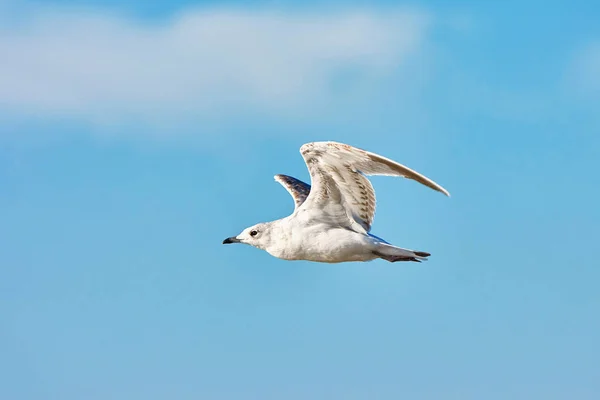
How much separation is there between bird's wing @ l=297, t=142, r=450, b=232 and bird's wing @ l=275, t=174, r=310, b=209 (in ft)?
10.1

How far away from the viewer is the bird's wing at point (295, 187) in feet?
101

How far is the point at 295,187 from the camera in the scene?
3178 cm

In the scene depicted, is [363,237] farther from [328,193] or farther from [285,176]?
[285,176]

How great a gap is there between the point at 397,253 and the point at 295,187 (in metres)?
5.50

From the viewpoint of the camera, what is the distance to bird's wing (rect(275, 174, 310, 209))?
30906 millimetres

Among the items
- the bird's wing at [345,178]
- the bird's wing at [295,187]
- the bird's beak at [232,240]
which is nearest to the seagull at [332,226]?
the bird's wing at [345,178]

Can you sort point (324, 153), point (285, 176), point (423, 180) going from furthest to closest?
point (285, 176) → point (324, 153) → point (423, 180)

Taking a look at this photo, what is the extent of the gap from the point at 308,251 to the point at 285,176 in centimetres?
580

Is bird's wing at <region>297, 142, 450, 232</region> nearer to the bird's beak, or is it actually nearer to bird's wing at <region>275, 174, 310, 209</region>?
the bird's beak

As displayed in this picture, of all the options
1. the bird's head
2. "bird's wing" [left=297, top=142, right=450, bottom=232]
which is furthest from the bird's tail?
the bird's head

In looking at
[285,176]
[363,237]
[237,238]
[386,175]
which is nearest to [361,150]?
[386,175]

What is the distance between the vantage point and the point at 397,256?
89.1ft

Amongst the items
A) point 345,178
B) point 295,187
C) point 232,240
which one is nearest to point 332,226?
point 345,178

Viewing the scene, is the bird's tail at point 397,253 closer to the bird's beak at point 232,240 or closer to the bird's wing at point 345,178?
the bird's wing at point 345,178
